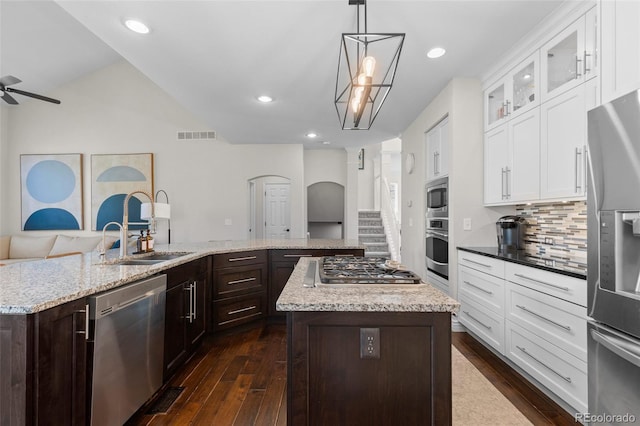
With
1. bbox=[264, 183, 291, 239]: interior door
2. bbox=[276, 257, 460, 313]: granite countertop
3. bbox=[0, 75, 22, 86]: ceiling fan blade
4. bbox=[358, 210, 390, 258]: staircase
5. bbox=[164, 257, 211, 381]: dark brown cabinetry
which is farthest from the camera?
bbox=[358, 210, 390, 258]: staircase

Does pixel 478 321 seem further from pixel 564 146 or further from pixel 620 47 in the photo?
pixel 620 47

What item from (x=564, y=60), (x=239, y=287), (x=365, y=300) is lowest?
(x=239, y=287)

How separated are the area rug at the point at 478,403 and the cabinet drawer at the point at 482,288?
1.77 ft

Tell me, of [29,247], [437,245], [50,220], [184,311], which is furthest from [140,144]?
[437,245]

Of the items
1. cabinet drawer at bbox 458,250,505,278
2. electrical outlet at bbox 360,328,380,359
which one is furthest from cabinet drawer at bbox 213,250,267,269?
electrical outlet at bbox 360,328,380,359

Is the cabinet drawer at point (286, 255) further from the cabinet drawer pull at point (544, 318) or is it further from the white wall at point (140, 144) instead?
the white wall at point (140, 144)

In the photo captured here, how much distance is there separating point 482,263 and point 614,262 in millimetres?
1303

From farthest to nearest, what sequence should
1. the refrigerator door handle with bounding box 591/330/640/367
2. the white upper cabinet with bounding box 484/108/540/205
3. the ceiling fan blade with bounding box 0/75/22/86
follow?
the ceiling fan blade with bounding box 0/75/22/86 → the white upper cabinet with bounding box 484/108/540/205 → the refrigerator door handle with bounding box 591/330/640/367

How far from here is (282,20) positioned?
2.15 meters

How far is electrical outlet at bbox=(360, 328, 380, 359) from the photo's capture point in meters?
1.14

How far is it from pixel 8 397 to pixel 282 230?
562 cm

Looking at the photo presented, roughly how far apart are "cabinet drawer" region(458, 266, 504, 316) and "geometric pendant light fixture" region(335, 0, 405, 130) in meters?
1.63

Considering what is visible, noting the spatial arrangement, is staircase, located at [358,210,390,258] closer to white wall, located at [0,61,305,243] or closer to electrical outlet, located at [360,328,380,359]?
white wall, located at [0,61,305,243]

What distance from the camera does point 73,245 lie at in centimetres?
532
